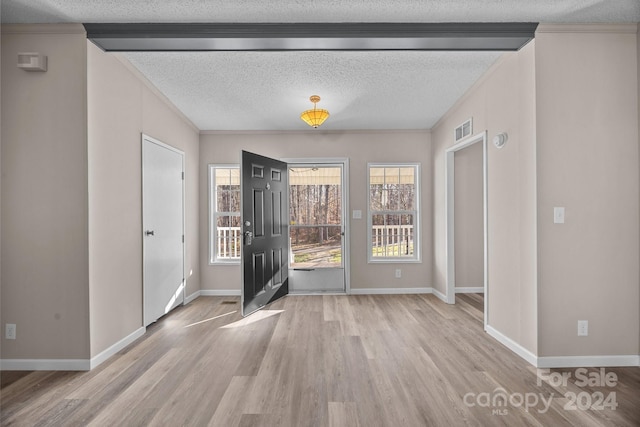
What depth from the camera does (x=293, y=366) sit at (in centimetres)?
258

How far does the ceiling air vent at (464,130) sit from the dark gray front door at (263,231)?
7.93 feet

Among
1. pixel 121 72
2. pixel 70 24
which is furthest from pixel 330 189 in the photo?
pixel 70 24

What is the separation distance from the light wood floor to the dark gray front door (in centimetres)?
71

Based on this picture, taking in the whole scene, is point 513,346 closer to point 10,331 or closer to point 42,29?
point 10,331

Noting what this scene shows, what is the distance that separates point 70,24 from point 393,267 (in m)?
4.55

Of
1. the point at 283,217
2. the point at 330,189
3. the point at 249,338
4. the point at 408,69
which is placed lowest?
the point at 249,338

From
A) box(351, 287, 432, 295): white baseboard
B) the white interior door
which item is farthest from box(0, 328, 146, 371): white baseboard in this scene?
box(351, 287, 432, 295): white baseboard

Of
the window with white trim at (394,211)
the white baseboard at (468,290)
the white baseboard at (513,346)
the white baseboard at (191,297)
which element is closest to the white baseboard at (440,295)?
the white baseboard at (468,290)

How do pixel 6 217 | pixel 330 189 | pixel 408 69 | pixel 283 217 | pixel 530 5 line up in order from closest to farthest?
pixel 530 5, pixel 6 217, pixel 408 69, pixel 283 217, pixel 330 189

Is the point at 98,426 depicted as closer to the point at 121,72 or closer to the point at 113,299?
the point at 113,299

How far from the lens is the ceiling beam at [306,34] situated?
247 cm

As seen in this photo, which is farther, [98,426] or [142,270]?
[142,270]

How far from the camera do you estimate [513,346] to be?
112 inches

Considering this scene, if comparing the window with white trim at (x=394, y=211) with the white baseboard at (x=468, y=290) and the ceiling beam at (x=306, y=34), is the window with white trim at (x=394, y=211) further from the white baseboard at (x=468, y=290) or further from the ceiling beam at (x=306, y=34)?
the ceiling beam at (x=306, y=34)
